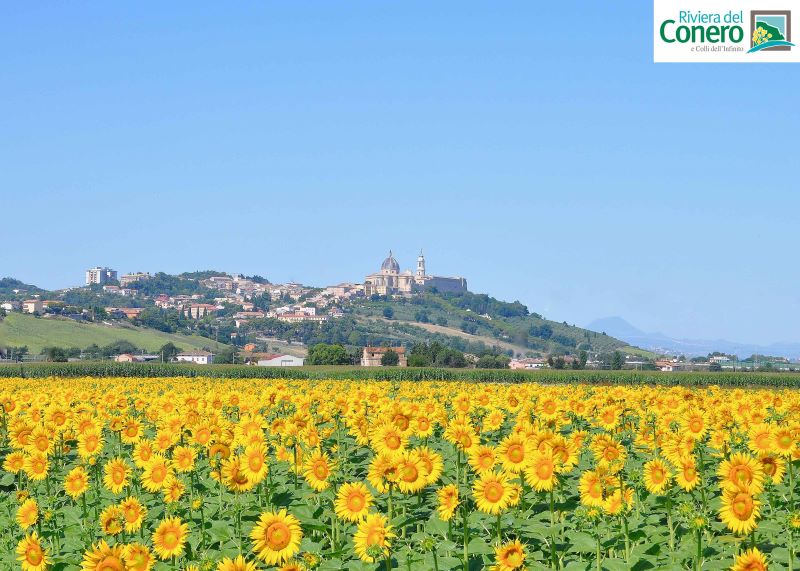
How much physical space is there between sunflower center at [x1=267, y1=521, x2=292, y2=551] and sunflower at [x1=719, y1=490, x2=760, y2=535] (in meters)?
3.71

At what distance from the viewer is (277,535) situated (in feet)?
25.7

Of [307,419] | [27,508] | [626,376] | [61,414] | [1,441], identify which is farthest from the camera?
[626,376]

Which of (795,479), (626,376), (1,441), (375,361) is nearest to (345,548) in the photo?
(795,479)

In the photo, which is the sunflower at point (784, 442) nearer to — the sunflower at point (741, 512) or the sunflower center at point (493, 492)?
the sunflower at point (741, 512)

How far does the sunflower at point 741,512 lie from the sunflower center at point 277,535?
371 cm

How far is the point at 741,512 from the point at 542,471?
196 centimetres

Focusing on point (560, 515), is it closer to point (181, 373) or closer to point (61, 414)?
point (61, 414)

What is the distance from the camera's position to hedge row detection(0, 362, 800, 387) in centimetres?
7994

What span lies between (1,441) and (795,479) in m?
12.9

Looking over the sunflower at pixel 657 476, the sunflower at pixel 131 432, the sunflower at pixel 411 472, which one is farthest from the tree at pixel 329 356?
the sunflower at pixel 411 472

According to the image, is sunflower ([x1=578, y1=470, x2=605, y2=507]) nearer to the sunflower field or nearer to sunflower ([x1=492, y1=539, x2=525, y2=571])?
the sunflower field

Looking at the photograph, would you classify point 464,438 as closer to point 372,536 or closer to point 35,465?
point 372,536

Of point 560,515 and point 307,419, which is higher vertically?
point 307,419

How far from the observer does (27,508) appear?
10109 mm
